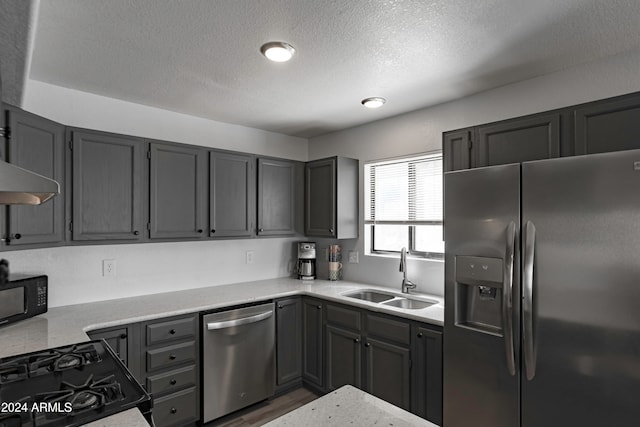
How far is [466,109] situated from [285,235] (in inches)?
78.3

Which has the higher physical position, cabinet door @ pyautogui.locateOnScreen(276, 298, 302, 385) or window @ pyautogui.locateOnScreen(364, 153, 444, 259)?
window @ pyautogui.locateOnScreen(364, 153, 444, 259)

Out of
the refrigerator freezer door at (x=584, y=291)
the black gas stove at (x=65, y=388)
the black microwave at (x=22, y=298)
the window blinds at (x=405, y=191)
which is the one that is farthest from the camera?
the window blinds at (x=405, y=191)

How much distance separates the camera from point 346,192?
135 inches

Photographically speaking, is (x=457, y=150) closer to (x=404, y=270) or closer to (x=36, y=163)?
(x=404, y=270)

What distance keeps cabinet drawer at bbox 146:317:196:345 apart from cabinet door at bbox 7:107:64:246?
83cm

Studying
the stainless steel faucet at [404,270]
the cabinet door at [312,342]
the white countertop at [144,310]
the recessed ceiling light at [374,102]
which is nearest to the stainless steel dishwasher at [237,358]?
the white countertop at [144,310]

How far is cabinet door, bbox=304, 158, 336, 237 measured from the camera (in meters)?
3.37

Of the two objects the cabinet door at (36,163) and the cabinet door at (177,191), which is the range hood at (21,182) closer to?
the cabinet door at (36,163)

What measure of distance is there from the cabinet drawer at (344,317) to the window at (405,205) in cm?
84

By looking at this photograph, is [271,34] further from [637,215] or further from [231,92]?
[637,215]

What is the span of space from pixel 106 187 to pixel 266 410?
2.13 meters

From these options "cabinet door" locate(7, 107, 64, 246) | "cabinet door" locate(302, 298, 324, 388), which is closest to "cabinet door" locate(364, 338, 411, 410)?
"cabinet door" locate(302, 298, 324, 388)

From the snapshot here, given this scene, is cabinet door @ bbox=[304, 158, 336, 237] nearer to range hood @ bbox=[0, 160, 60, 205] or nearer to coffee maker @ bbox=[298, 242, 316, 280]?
coffee maker @ bbox=[298, 242, 316, 280]

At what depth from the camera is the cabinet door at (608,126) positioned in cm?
168
